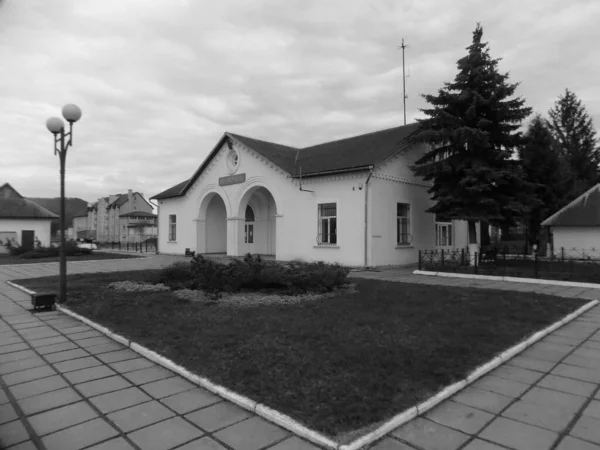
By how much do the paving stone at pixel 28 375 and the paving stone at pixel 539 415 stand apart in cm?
498

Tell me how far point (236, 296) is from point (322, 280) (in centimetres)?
213

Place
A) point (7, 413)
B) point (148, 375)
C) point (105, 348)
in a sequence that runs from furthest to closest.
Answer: point (105, 348) → point (148, 375) → point (7, 413)

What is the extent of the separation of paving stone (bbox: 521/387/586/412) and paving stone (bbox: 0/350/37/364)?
611 cm

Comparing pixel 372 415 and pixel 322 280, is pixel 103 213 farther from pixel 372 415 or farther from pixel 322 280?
pixel 372 415

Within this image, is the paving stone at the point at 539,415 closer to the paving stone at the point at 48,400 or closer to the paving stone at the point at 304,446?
the paving stone at the point at 304,446

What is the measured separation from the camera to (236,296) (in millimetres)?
8977

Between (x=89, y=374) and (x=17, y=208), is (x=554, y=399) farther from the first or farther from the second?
→ (x=17, y=208)

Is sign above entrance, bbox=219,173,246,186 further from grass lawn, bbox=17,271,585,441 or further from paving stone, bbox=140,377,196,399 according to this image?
paving stone, bbox=140,377,196,399

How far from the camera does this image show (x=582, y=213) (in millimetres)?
19641

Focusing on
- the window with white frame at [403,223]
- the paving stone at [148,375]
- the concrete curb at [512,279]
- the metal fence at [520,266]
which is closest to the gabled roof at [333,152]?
the window with white frame at [403,223]

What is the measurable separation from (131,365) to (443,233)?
65.3 ft

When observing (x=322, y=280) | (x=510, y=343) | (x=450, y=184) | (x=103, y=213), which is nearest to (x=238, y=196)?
(x=450, y=184)

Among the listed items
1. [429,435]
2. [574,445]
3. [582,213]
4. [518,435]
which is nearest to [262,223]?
[582,213]

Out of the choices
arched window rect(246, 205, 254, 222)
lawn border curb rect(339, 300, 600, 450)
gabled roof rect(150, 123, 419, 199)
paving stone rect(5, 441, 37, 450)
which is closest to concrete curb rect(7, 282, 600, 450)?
lawn border curb rect(339, 300, 600, 450)
